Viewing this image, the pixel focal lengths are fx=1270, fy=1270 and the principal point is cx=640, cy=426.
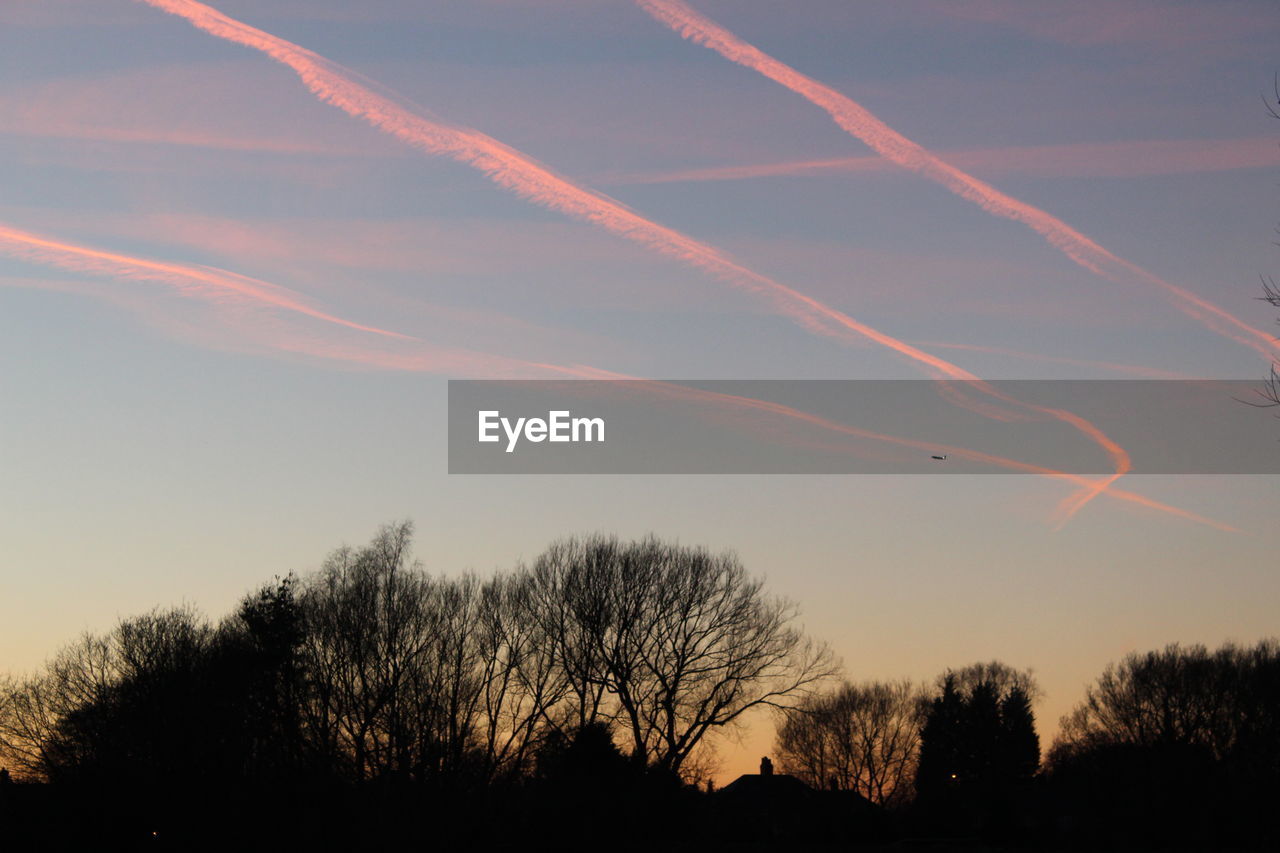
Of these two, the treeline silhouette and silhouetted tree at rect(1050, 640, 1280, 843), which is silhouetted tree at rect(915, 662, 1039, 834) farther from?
the treeline silhouette

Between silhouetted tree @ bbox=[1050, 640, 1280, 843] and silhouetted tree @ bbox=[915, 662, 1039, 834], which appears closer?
silhouetted tree @ bbox=[1050, 640, 1280, 843]

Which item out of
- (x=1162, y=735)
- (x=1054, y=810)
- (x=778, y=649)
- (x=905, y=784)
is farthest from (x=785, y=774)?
(x=778, y=649)

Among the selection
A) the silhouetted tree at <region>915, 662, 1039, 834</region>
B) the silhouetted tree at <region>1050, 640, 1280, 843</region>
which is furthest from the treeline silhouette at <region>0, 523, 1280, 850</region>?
the silhouetted tree at <region>915, 662, 1039, 834</region>

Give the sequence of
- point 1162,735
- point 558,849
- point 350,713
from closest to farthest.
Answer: point 558,849 < point 350,713 < point 1162,735

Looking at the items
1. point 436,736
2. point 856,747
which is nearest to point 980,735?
point 856,747

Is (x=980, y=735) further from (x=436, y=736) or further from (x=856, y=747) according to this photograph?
(x=436, y=736)

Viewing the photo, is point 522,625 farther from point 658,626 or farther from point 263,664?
point 263,664

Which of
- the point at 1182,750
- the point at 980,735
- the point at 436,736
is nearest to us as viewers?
the point at 436,736

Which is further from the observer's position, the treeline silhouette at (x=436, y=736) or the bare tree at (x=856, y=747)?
the bare tree at (x=856, y=747)

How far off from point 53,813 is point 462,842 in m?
17.6

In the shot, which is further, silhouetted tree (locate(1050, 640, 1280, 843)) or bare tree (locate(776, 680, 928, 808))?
bare tree (locate(776, 680, 928, 808))

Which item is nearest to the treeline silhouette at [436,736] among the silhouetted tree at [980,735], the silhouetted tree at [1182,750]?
the silhouetted tree at [1182,750]

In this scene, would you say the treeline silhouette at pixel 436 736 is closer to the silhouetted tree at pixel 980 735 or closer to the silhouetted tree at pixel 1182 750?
the silhouetted tree at pixel 1182 750

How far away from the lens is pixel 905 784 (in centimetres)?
10269
